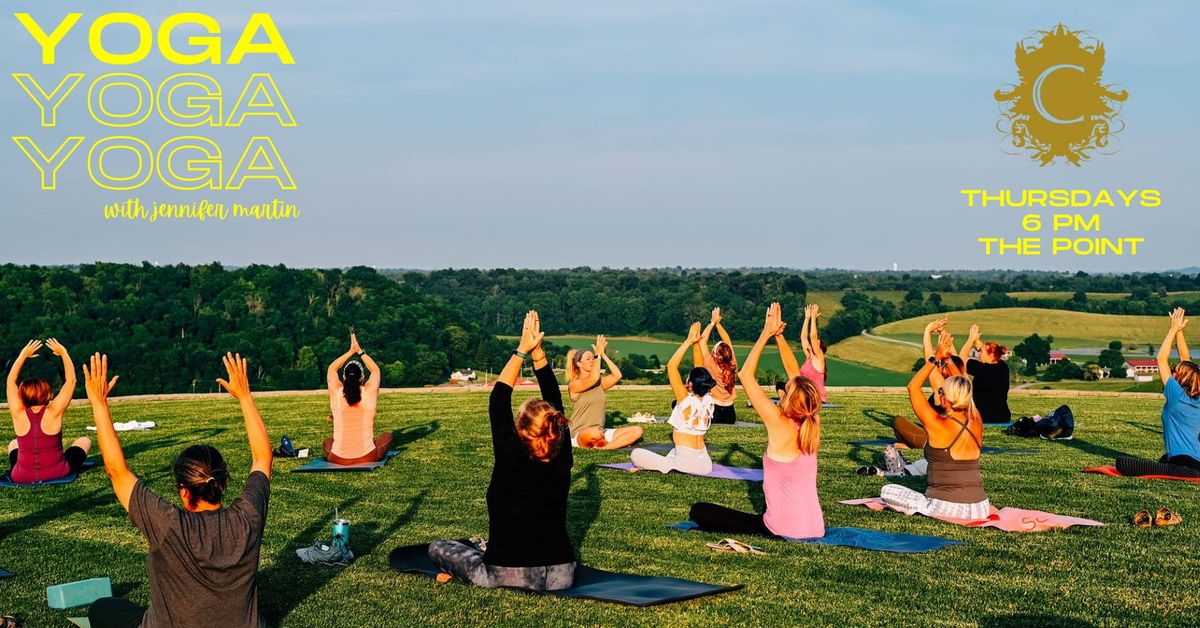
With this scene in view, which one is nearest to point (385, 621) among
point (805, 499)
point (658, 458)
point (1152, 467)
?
point (805, 499)

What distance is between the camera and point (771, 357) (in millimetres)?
62031

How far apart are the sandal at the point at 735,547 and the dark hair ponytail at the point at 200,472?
4.36 meters

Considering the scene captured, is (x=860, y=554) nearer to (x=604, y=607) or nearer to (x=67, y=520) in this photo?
(x=604, y=607)

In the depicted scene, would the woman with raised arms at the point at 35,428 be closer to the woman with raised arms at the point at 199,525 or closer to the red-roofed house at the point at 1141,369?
the woman with raised arms at the point at 199,525

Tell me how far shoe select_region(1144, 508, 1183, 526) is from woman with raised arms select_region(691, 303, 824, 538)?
3151mm

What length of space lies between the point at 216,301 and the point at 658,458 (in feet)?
142

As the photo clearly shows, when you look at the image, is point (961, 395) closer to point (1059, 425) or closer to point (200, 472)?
point (200, 472)

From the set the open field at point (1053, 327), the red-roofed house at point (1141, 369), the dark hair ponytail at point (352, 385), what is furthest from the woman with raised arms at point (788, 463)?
the open field at point (1053, 327)

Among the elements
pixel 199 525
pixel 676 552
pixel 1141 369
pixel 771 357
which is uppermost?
pixel 199 525

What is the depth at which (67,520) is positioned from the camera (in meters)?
10.7

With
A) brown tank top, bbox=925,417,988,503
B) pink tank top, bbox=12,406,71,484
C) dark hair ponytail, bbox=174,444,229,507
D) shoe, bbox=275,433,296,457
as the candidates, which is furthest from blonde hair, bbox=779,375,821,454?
pink tank top, bbox=12,406,71,484

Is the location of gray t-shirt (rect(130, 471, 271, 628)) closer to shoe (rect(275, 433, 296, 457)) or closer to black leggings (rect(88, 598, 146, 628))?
black leggings (rect(88, 598, 146, 628))

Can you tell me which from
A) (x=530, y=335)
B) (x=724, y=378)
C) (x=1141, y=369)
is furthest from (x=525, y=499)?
(x=1141, y=369)

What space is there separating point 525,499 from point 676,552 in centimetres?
194
